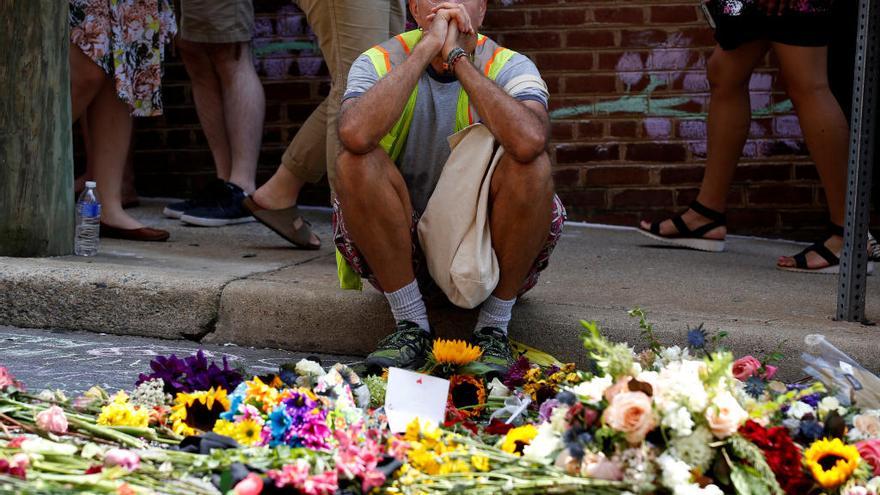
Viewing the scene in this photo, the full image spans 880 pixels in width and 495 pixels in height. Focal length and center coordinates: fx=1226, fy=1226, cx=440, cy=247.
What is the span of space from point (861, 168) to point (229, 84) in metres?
2.76

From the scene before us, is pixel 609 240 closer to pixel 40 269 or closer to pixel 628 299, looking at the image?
pixel 628 299

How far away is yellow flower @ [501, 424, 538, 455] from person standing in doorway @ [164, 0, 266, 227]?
3077mm

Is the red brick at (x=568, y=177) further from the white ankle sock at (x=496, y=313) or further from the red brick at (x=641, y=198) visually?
the white ankle sock at (x=496, y=313)

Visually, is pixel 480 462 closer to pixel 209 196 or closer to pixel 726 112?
pixel 726 112

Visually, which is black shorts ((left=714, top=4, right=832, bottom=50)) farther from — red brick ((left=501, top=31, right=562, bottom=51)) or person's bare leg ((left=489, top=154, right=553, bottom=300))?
person's bare leg ((left=489, top=154, right=553, bottom=300))

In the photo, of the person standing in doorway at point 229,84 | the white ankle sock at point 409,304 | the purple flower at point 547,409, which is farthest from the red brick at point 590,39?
the purple flower at point 547,409

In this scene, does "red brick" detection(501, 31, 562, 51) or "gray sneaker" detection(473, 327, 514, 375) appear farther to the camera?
"red brick" detection(501, 31, 562, 51)

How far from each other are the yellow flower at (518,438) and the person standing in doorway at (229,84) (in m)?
3.08

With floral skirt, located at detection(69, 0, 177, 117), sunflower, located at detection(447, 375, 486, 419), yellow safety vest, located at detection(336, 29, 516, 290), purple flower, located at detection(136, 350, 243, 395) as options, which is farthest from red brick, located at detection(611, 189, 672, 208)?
purple flower, located at detection(136, 350, 243, 395)

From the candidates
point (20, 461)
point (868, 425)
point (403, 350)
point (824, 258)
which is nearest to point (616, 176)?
point (824, 258)

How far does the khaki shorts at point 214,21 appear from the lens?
5148mm

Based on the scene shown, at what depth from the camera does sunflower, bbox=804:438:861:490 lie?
2.15 metres

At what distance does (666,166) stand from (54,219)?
271 cm

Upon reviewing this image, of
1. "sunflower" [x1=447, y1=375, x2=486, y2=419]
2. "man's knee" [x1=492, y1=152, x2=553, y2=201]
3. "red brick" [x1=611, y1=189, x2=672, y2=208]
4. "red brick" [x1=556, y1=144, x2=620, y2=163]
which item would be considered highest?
"man's knee" [x1=492, y1=152, x2=553, y2=201]
